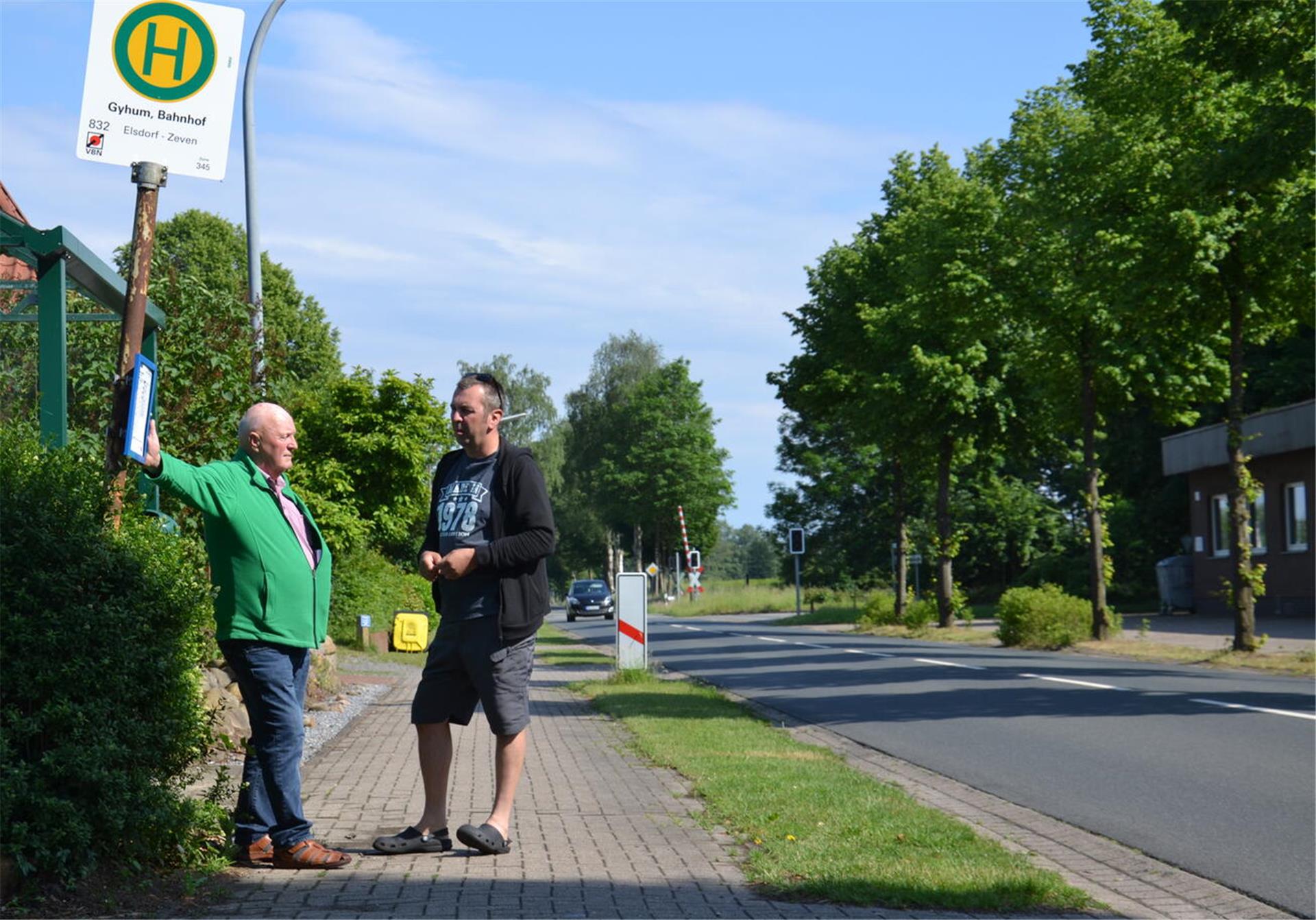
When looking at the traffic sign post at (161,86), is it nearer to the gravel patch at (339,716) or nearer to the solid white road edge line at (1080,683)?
the gravel patch at (339,716)

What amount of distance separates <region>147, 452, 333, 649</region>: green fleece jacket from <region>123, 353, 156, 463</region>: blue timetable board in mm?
518

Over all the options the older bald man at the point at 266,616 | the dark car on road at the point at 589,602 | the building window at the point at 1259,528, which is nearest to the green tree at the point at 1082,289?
the building window at the point at 1259,528

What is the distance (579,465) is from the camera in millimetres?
96125

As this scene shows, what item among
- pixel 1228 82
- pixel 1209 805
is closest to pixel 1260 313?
pixel 1228 82

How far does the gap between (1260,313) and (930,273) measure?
10.5m

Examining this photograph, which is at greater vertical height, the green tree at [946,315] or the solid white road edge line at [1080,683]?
the green tree at [946,315]

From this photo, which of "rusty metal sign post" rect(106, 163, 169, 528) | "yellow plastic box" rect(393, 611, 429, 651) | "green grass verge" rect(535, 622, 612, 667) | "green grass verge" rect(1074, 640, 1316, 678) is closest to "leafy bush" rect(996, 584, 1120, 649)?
"green grass verge" rect(1074, 640, 1316, 678)

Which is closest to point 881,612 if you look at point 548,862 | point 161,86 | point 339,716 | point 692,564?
point 339,716

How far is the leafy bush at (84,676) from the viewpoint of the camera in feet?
16.8

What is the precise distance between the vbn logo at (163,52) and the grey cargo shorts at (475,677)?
2.50m

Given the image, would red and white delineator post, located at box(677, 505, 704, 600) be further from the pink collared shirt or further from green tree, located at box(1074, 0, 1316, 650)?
the pink collared shirt

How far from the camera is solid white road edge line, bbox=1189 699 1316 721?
1365 centimetres

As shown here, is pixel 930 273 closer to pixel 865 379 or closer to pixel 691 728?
pixel 865 379

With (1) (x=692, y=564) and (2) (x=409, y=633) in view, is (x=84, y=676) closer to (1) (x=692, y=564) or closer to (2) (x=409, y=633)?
(2) (x=409, y=633)
